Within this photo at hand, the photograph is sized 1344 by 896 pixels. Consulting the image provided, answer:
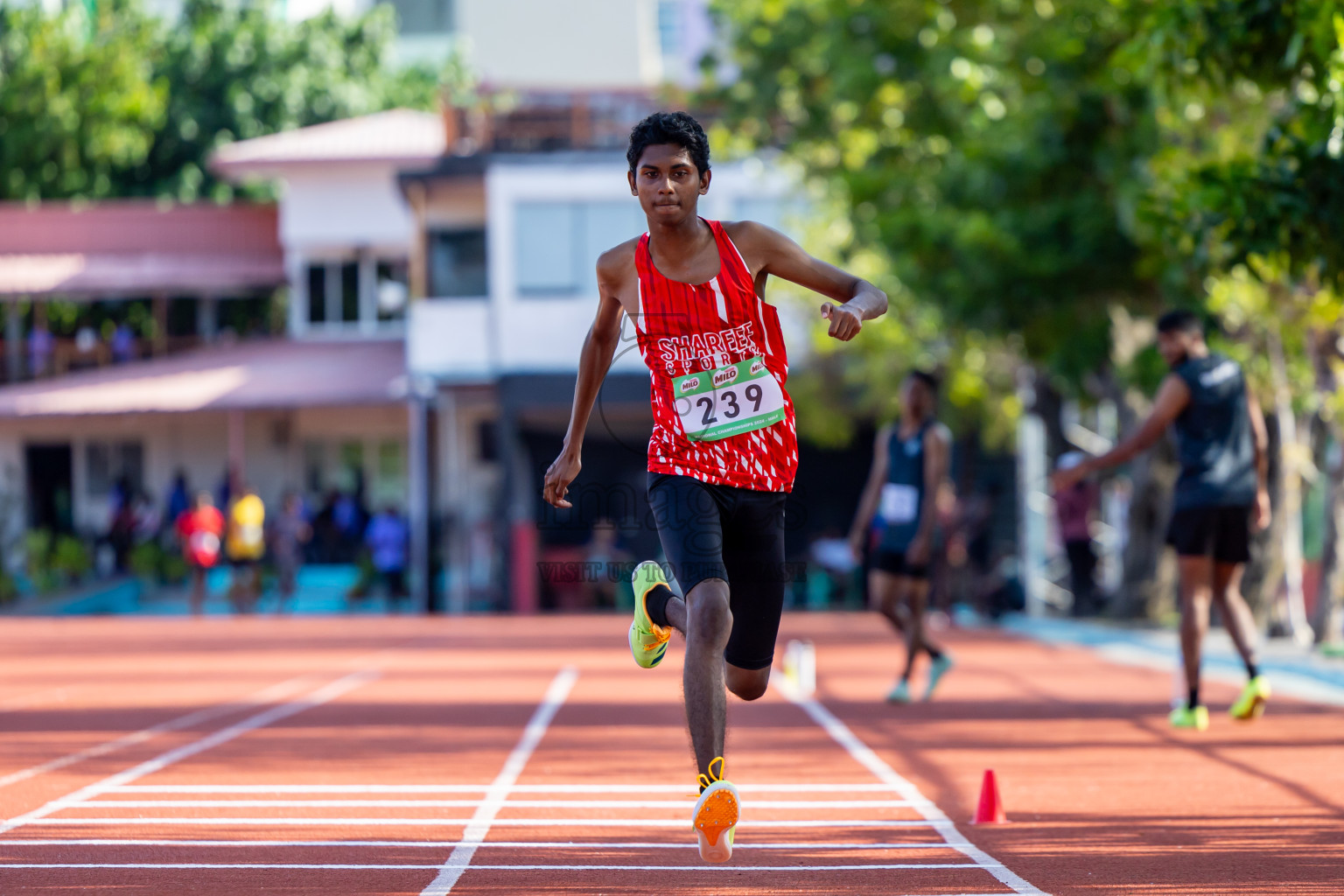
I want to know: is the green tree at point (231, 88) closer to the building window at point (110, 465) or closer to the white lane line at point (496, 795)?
the building window at point (110, 465)

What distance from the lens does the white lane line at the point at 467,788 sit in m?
7.70

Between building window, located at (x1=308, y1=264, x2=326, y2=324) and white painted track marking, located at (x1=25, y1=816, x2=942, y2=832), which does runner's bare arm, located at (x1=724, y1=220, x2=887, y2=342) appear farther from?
building window, located at (x1=308, y1=264, x2=326, y2=324)

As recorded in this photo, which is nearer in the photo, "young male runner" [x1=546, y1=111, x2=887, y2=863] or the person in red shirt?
"young male runner" [x1=546, y1=111, x2=887, y2=863]

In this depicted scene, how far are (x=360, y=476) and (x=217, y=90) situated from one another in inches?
516

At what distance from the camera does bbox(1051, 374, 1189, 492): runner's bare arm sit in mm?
9258

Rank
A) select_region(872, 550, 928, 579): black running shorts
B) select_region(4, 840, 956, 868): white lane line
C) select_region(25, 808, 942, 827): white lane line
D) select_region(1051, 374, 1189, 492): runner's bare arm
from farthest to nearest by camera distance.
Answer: select_region(872, 550, 928, 579): black running shorts < select_region(1051, 374, 1189, 492): runner's bare arm < select_region(25, 808, 942, 827): white lane line < select_region(4, 840, 956, 868): white lane line

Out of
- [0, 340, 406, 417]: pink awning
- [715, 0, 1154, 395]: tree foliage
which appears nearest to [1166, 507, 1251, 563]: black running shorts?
[715, 0, 1154, 395]: tree foliage

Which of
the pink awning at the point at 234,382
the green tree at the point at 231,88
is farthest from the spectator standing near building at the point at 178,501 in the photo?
the green tree at the point at 231,88

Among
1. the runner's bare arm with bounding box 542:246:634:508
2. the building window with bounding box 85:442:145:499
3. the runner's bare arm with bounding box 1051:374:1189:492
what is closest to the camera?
the runner's bare arm with bounding box 542:246:634:508

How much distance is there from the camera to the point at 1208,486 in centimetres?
962

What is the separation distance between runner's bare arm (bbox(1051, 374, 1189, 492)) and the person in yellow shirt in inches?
804

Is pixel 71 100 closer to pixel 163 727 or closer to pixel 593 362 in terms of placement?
pixel 163 727

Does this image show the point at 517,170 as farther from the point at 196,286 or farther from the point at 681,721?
the point at 681,721

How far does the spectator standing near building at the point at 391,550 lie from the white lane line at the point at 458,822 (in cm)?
2264
